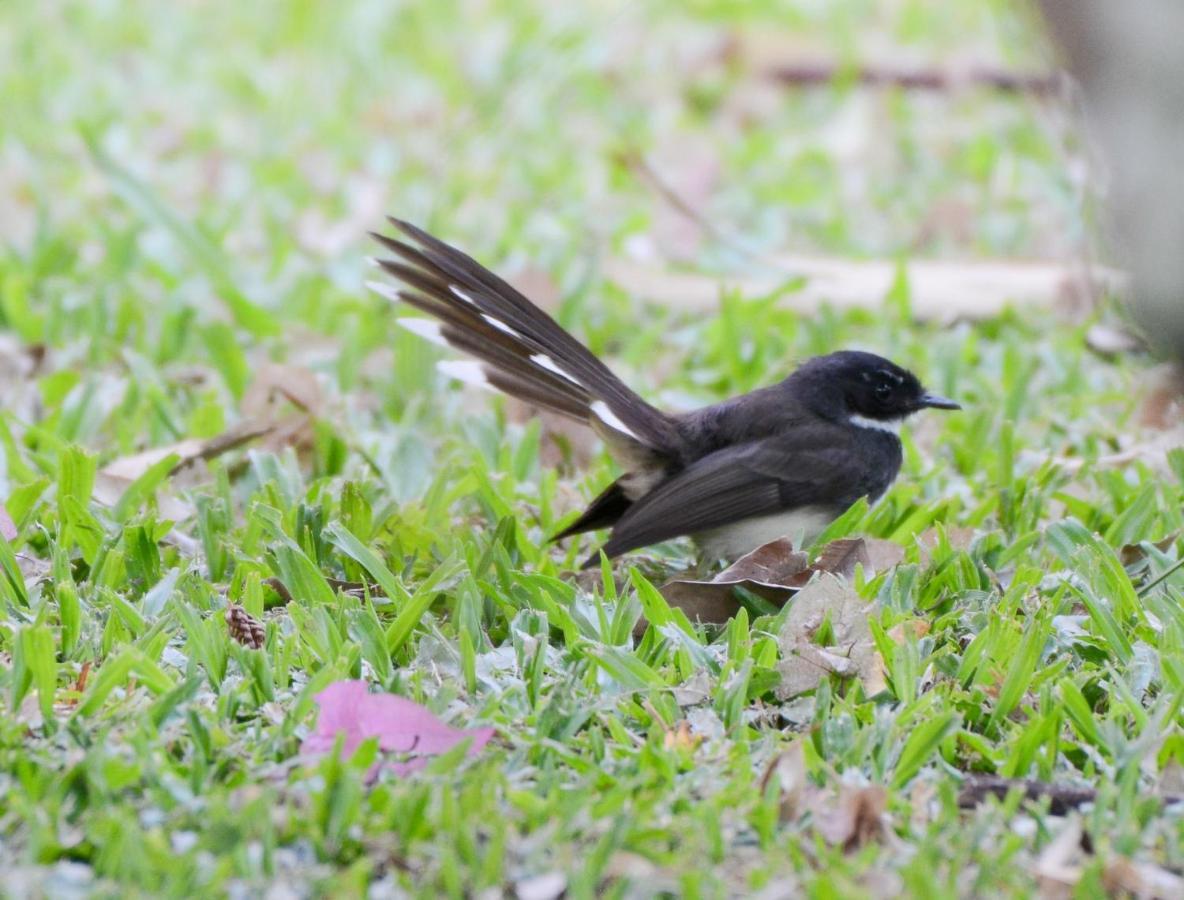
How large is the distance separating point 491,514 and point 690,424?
673 mm

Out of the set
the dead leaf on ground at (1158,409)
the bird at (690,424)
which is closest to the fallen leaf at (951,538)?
the bird at (690,424)

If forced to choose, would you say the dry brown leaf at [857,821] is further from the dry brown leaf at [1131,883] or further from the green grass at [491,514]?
the dry brown leaf at [1131,883]

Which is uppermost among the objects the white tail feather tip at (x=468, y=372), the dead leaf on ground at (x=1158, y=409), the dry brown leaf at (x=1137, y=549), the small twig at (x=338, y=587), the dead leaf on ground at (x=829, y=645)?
the dead leaf on ground at (x=1158, y=409)

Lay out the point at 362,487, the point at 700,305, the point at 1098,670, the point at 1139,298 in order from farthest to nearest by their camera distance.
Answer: the point at 700,305, the point at 362,487, the point at 1098,670, the point at 1139,298

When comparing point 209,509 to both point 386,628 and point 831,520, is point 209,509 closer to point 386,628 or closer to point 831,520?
point 386,628

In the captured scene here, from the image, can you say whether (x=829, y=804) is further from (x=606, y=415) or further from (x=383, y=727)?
(x=606, y=415)

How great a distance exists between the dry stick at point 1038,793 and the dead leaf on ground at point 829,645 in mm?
468

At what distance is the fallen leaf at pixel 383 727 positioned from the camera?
3.23 metres

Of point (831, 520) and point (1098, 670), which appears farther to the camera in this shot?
point (831, 520)

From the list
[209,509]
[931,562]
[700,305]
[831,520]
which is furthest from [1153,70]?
[700,305]

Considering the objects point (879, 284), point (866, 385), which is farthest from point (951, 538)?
point (879, 284)

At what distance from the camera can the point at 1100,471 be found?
5.20 m

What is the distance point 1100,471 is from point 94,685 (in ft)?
10.4

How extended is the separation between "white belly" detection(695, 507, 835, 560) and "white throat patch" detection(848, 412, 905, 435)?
0.33m
